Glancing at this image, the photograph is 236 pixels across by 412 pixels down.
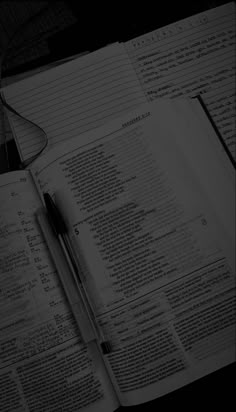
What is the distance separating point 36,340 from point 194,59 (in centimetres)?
48

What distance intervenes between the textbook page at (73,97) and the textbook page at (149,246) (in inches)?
1.7

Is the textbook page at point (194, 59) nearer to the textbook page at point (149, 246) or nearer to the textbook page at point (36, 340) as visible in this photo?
the textbook page at point (149, 246)

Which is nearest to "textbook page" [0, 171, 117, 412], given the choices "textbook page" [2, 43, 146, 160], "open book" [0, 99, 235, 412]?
"open book" [0, 99, 235, 412]

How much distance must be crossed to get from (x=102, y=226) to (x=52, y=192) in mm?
90

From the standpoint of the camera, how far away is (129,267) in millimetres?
451

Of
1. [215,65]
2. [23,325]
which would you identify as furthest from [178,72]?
[23,325]

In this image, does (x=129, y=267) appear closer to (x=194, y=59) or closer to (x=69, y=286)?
(x=69, y=286)

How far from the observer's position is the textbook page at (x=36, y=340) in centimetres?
44

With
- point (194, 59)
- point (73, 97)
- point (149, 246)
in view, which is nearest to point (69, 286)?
point (149, 246)

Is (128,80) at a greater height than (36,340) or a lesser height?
greater

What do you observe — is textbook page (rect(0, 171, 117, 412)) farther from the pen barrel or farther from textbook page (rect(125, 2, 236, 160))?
textbook page (rect(125, 2, 236, 160))

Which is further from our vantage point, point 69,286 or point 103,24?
point 103,24

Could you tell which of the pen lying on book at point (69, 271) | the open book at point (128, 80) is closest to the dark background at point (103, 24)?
the open book at point (128, 80)

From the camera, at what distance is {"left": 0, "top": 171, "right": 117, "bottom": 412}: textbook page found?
0.44 m
